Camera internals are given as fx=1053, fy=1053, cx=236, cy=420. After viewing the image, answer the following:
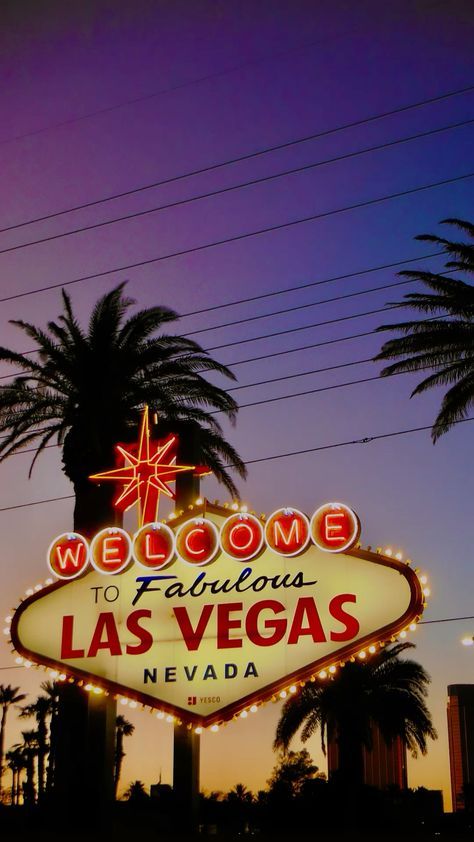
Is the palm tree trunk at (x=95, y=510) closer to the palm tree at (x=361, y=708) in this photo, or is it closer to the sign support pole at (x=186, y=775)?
the sign support pole at (x=186, y=775)

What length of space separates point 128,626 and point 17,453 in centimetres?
816

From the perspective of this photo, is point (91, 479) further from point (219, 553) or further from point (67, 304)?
point (67, 304)

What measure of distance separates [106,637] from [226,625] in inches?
111

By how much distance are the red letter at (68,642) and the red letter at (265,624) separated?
392 cm

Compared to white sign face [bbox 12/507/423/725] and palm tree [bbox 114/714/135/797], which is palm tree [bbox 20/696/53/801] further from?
white sign face [bbox 12/507/423/725]

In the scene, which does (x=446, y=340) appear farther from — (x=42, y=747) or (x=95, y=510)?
(x=42, y=747)

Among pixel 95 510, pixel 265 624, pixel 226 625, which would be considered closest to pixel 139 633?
pixel 226 625

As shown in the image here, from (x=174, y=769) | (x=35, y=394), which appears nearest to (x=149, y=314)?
(x=35, y=394)

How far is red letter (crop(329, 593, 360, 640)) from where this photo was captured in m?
21.2

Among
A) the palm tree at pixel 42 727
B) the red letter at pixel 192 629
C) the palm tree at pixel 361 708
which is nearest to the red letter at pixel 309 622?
the red letter at pixel 192 629

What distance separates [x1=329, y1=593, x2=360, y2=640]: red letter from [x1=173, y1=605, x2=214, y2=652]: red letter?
2671 millimetres

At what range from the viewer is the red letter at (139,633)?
22.6 metres

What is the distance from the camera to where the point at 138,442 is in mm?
25312

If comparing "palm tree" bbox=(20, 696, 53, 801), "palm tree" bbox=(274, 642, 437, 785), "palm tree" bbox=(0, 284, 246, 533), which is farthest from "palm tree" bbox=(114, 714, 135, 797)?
"palm tree" bbox=(0, 284, 246, 533)
